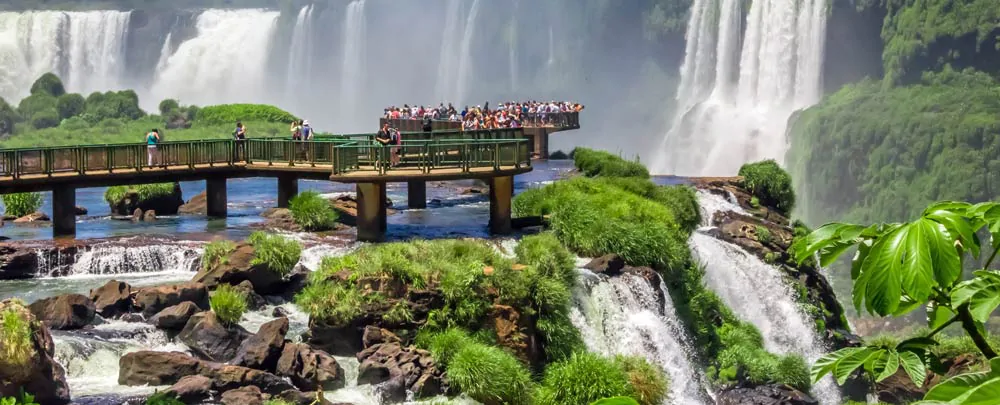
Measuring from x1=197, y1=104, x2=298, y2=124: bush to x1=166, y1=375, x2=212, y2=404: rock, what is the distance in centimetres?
5225

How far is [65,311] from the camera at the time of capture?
18.9 m

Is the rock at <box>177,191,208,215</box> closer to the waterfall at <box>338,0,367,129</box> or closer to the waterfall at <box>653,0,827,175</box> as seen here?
the waterfall at <box>653,0,827,175</box>

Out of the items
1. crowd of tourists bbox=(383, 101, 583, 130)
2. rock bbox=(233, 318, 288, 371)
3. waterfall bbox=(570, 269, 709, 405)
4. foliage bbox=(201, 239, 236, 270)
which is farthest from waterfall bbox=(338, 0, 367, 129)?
rock bbox=(233, 318, 288, 371)

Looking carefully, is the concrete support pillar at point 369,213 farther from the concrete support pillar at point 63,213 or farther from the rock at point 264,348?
the rock at point 264,348

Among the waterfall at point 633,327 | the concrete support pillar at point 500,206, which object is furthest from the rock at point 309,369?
the concrete support pillar at point 500,206

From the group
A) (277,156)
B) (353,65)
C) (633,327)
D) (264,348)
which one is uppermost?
(353,65)

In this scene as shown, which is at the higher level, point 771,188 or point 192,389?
point 771,188

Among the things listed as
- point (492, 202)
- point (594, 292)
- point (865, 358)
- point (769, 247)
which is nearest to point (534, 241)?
point (594, 292)

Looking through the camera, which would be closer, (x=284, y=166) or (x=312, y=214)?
(x=312, y=214)

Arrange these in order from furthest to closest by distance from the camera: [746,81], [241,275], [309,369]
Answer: [746,81] < [241,275] < [309,369]

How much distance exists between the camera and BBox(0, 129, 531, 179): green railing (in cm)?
2634

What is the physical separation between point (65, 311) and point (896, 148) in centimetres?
6300

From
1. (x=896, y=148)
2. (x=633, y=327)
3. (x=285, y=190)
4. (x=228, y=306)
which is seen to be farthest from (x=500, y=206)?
(x=896, y=148)

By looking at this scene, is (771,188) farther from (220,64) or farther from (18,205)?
(220,64)
